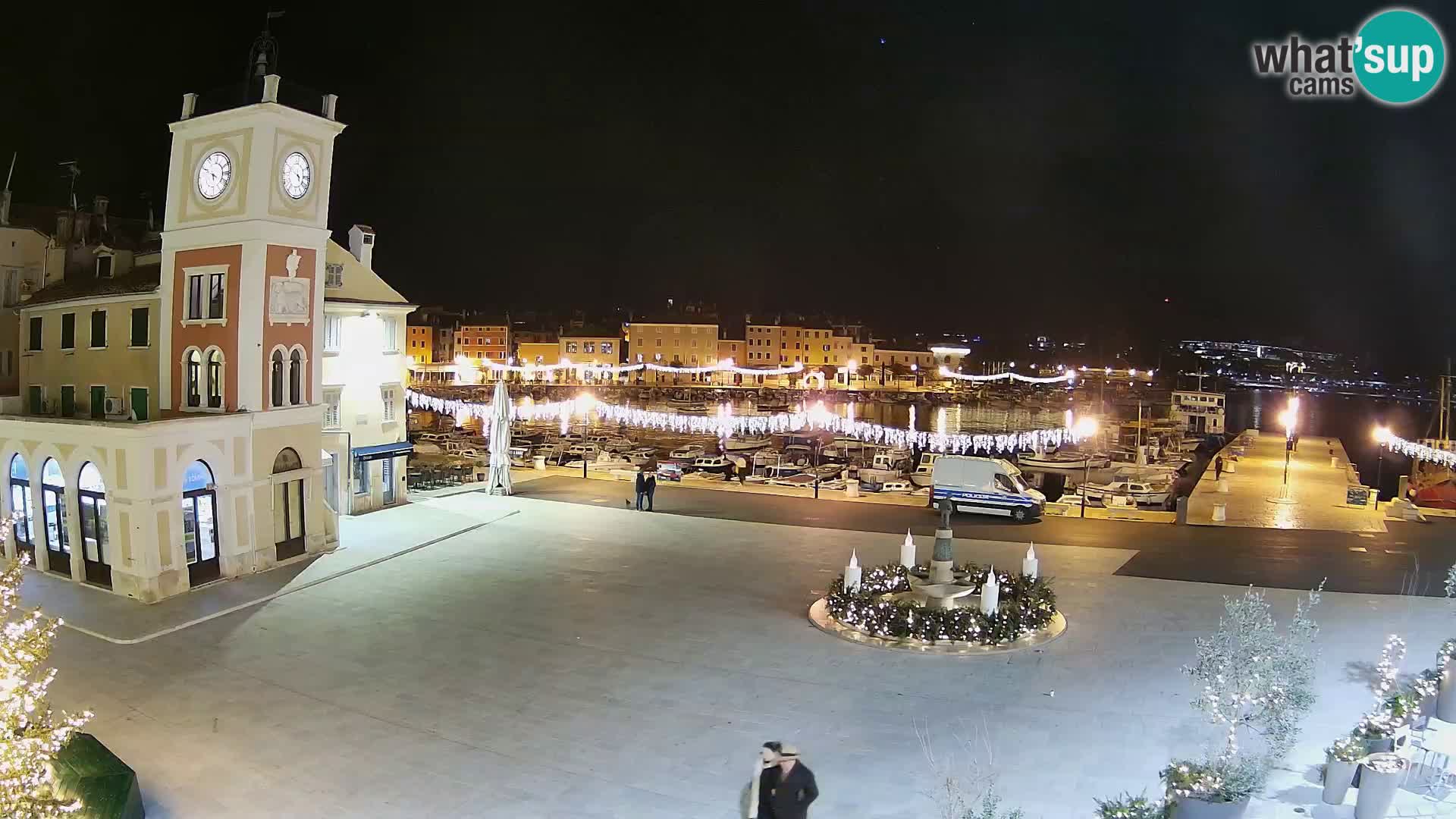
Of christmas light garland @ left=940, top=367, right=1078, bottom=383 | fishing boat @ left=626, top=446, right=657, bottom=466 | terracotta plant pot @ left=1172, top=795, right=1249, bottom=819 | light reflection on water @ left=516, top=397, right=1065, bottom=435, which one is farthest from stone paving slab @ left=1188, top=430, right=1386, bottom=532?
christmas light garland @ left=940, top=367, right=1078, bottom=383

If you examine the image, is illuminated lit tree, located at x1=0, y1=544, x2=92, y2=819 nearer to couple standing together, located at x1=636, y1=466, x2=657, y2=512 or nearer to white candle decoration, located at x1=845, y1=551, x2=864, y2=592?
white candle decoration, located at x1=845, y1=551, x2=864, y2=592

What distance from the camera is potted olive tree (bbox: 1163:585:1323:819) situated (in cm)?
765

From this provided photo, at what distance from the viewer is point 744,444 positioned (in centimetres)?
6391

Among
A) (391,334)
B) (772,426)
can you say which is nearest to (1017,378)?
(772,426)

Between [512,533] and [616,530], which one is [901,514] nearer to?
[616,530]

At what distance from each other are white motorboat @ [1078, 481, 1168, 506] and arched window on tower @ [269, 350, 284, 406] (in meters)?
30.1

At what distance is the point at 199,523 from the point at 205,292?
16.2ft

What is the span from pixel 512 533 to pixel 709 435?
5016 cm

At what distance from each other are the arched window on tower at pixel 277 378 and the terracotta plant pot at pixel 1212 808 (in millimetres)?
18149

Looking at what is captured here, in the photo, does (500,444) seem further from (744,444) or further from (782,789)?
(744,444)

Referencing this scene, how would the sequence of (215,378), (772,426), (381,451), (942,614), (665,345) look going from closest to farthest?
(942,614)
(215,378)
(381,451)
(772,426)
(665,345)

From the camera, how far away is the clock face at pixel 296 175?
19125 millimetres

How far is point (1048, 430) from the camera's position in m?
87.9

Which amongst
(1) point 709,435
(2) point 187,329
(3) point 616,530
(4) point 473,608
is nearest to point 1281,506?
(3) point 616,530
